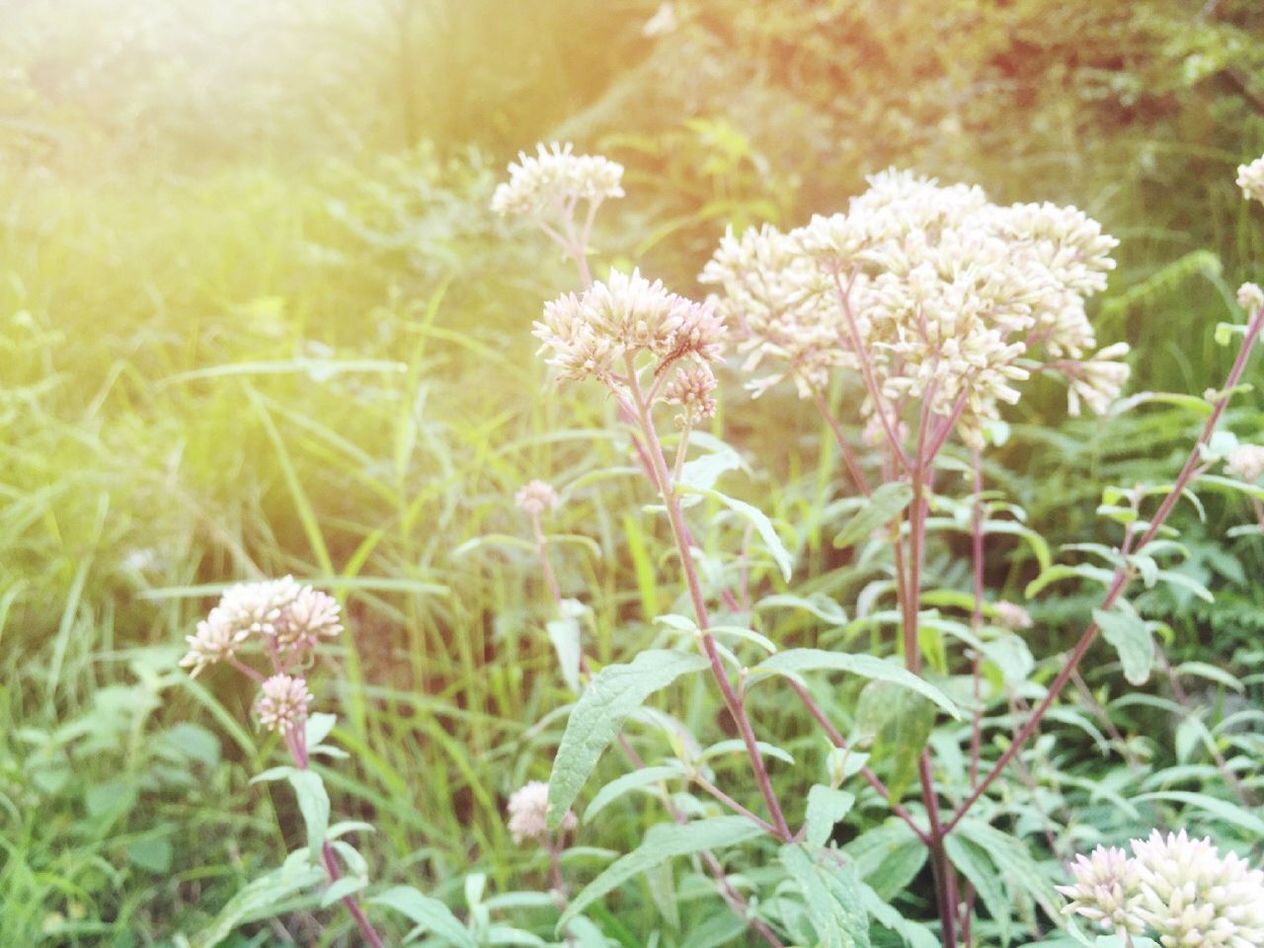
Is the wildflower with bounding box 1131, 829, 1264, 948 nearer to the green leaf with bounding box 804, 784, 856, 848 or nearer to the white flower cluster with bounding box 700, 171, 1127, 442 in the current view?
the green leaf with bounding box 804, 784, 856, 848

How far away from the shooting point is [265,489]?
2799mm

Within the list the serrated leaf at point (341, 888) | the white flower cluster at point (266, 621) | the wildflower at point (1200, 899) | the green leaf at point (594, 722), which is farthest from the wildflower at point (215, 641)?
the wildflower at point (1200, 899)

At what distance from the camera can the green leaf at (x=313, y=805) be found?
1169mm

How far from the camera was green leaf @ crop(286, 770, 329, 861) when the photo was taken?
1.17m

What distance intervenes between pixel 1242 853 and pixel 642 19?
14.0 feet

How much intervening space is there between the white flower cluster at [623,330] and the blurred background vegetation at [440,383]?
0.58 metres

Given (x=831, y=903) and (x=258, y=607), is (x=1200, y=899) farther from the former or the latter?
(x=258, y=607)

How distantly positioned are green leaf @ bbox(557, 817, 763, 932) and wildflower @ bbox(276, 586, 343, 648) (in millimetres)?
513

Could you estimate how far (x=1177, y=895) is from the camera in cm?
85

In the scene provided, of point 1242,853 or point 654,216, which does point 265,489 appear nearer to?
point 654,216

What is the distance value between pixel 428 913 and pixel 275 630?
44 centimetres

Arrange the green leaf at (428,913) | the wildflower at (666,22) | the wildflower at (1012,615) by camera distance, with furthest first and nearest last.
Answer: the wildflower at (666,22) < the wildflower at (1012,615) < the green leaf at (428,913)

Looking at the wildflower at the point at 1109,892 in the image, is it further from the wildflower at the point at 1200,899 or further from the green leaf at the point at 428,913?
the green leaf at the point at 428,913

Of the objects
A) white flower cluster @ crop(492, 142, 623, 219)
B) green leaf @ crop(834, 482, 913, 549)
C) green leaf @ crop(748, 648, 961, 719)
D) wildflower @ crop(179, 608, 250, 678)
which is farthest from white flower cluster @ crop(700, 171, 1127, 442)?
wildflower @ crop(179, 608, 250, 678)
